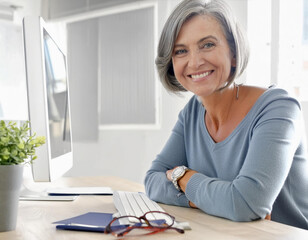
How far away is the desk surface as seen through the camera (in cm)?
84

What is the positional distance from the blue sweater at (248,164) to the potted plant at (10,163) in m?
0.49

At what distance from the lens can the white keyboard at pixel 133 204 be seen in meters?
1.02

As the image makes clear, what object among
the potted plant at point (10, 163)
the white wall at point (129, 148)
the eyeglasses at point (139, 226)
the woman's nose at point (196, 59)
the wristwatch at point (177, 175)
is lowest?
the white wall at point (129, 148)

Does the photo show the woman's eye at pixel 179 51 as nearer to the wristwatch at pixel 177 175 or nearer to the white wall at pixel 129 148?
the wristwatch at pixel 177 175

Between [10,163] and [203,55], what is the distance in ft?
2.51

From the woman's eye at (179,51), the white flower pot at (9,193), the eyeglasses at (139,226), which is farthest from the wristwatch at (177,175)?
the white flower pot at (9,193)

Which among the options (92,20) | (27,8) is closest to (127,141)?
(92,20)

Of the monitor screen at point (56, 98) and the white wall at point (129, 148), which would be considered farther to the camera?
the white wall at point (129, 148)

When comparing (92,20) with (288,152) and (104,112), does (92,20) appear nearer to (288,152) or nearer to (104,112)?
(104,112)

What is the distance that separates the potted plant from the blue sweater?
0.49 meters

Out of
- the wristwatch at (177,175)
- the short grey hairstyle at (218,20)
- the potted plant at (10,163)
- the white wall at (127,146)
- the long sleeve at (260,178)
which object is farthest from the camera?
the white wall at (127,146)

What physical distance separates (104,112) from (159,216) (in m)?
2.27

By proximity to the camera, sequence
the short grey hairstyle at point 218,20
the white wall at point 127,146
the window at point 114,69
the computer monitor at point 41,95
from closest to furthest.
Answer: the computer monitor at point 41,95, the short grey hairstyle at point 218,20, the white wall at point 127,146, the window at point 114,69

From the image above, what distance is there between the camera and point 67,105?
66.2 inches
